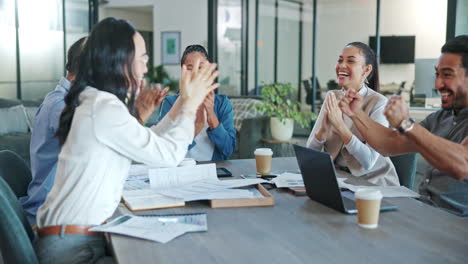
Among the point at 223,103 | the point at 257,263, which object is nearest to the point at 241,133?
the point at 223,103

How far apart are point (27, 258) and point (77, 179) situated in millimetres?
283

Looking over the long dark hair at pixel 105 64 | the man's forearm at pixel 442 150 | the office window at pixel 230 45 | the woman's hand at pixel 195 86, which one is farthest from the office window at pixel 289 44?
the long dark hair at pixel 105 64

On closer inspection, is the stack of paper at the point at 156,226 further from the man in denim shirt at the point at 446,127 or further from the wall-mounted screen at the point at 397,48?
the wall-mounted screen at the point at 397,48

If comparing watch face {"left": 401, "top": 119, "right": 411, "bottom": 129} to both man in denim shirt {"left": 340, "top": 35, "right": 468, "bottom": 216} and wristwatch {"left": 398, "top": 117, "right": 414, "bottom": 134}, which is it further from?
man in denim shirt {"left": 340, "top": 35, "right": 468, "bottom": 216}

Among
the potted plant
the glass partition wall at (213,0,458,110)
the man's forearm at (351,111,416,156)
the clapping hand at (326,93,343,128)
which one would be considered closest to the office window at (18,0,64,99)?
the glass partition wall at (213,0,458,110)

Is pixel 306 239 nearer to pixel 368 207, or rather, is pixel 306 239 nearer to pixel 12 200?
pixel 368 207

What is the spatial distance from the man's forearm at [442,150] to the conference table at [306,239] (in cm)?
18

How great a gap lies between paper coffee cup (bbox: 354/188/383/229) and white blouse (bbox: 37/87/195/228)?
2.12ft

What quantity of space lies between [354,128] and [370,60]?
18.3 inches

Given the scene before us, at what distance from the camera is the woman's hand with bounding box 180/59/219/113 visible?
180 centimetres

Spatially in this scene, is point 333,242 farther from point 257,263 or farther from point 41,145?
point 41,145

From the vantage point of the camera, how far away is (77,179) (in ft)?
5.37

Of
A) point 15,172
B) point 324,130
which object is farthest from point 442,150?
point 15,172

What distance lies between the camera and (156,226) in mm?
1656
